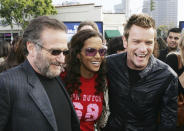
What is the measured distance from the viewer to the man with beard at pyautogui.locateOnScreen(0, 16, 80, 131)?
5.72 ft

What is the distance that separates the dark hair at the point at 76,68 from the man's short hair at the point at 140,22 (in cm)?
35

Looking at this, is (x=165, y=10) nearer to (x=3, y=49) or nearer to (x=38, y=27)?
(x=3, y=49)

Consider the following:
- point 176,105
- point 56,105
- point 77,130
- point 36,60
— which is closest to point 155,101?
point 176,105

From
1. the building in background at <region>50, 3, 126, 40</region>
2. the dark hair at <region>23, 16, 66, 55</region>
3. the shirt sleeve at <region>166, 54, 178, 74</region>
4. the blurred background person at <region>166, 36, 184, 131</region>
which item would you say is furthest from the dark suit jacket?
the building in background at <region>50, 3, 126, 40</region>

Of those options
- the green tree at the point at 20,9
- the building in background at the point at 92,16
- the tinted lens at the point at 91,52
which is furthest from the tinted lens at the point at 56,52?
the building in background at the point at 92,16

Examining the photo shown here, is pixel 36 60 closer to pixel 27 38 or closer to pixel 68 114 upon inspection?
pixel 27 38

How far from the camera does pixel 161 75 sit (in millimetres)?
2689

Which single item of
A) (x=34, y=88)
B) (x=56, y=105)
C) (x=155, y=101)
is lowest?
(x=155, y=101)

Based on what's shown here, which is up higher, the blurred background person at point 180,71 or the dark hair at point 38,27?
the dark hair at point 38,27

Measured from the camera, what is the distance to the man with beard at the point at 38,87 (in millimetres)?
1743

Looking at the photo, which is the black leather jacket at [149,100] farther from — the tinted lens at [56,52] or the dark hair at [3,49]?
the dark hair at [3,49]

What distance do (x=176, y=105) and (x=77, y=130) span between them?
1.14 meters

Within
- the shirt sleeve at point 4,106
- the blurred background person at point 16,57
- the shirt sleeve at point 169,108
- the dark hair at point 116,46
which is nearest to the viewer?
the shirt sleeve at point 4,106

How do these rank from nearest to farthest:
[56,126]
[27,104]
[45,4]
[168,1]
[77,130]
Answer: [27,104], [56,126], [77,130], [45,4], [168,1]
